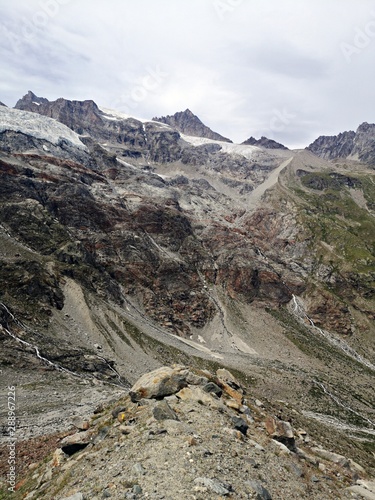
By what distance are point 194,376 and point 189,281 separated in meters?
163

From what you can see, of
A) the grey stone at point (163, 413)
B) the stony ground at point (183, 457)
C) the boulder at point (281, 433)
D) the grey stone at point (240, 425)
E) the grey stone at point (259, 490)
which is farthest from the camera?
the boulder at point (281, 433)

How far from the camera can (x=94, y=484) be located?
14.7 metres

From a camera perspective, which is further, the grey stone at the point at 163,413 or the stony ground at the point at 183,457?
the grey stone at the point at 163,413

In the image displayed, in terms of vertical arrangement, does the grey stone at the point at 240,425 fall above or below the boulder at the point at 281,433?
above

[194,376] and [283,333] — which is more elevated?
[194,376]

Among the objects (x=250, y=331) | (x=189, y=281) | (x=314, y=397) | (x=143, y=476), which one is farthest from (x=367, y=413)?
(x=143, y=476)

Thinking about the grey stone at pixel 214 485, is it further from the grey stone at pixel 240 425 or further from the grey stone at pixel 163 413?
the grey stone at pixel 240 425

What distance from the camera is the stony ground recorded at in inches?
573

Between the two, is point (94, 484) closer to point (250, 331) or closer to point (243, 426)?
point (243, 426)

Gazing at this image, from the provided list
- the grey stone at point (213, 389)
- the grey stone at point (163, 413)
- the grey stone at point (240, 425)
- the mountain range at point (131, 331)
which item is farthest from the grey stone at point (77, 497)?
the grey stone at point (213, 389)

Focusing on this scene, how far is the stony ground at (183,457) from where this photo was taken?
14547 mm

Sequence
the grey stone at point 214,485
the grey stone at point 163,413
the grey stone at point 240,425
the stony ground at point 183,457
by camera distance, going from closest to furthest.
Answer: the grey stone at point 214,485, the stony ground at point 183,457, the grey stone at point 163,413, the grey stone at point 240,425

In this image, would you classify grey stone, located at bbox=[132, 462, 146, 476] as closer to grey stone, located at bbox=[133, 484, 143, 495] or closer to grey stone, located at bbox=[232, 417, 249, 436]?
grey stone, located at bbox=[133, 484, 143, 495]

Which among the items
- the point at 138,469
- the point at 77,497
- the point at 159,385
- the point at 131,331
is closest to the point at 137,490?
the point at 138,469
